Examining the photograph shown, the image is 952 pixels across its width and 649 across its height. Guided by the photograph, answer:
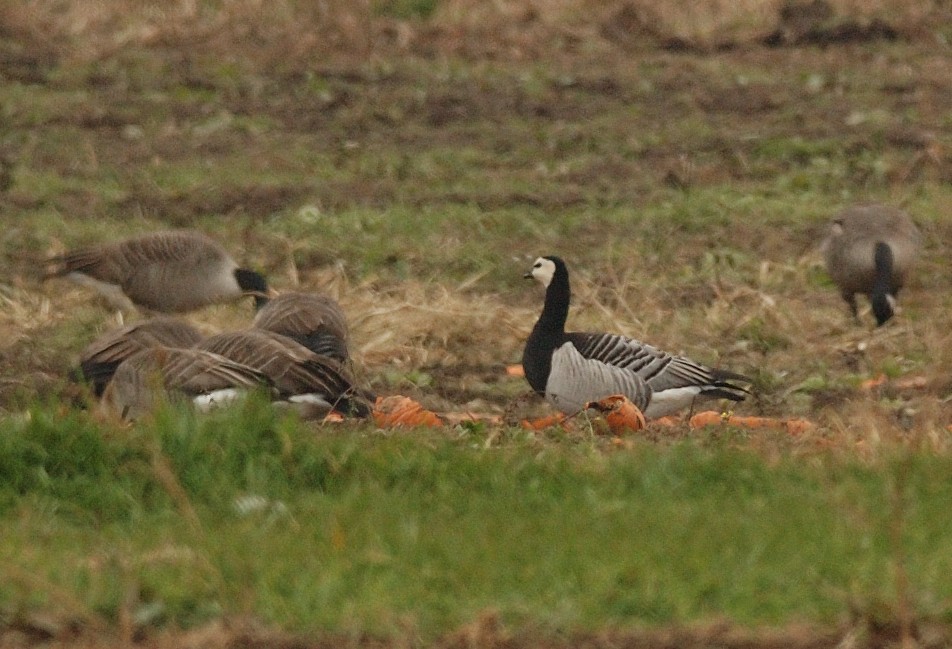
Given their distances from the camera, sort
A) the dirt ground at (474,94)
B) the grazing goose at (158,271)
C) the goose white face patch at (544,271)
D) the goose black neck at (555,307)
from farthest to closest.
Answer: the dirt ground at (474,94)
the grazing goose at (158,271)
the goose white face patch at (544,271)
the goose black neck at (555,307)

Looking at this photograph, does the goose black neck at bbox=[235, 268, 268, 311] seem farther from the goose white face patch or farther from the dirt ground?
the goose white face patch

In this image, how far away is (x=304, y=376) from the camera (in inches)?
377

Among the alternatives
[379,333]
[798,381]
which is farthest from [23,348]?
[798,381]

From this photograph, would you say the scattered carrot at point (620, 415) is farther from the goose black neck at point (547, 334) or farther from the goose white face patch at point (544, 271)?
the goose white face patch at point (544, 271)

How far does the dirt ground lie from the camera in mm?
15570

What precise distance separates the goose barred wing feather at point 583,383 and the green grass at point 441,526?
1777mm

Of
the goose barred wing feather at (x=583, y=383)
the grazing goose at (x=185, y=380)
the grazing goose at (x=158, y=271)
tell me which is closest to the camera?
the grazing goose at (x=185, y=380)

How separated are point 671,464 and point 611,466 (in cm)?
22

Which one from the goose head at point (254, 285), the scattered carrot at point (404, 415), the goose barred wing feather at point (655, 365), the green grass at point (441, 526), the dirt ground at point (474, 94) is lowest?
the dirt ground at point (474, 94)

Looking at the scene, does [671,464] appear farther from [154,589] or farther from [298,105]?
[298,105]

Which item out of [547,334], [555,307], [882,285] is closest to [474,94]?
[882,285]

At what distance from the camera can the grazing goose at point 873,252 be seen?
13031 millimetres

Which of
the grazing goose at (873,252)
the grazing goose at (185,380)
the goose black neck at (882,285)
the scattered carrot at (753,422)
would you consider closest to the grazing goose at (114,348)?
the grazing goose at (185,380)

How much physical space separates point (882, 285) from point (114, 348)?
520cm
